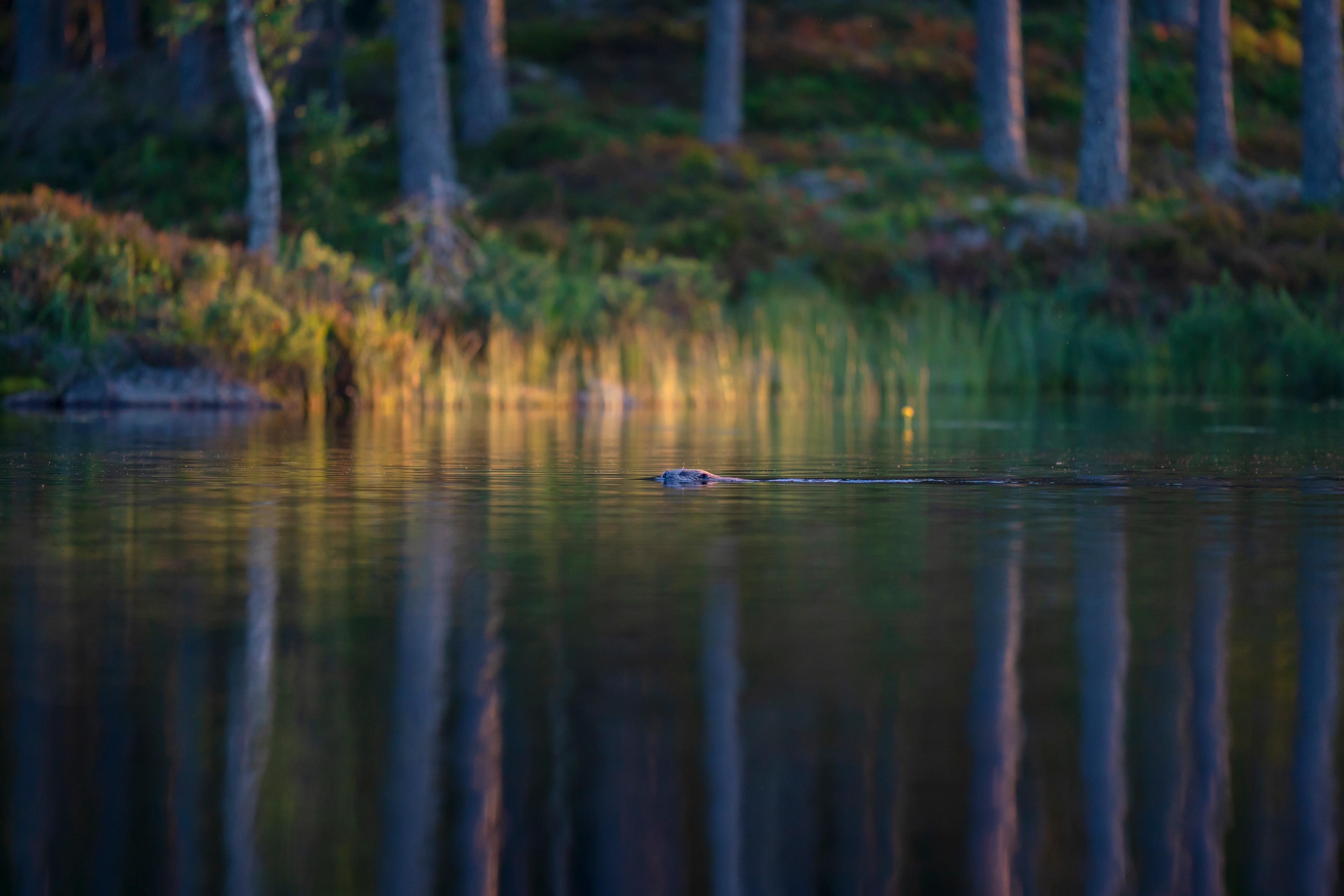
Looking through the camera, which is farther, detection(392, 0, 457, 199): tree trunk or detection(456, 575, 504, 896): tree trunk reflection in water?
detection(392, 0, 457, 199): tree trunk

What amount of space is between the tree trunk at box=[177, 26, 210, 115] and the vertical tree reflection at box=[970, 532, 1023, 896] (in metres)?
34.6

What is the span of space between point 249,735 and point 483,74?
110 feet

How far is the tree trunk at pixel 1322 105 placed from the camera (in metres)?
32.4

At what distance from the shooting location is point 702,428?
16750 mm

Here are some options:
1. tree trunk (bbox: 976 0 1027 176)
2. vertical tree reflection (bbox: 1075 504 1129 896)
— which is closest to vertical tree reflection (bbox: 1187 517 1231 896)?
vertical tree reflection (bbox: 1075 504 1129 896)

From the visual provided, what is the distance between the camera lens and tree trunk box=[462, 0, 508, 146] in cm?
3628

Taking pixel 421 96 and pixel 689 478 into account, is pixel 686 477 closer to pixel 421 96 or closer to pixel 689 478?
pixel 689 478

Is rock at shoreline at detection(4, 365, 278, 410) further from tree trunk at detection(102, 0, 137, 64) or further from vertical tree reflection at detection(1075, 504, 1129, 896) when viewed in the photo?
tree trunk at detection(102, 0, 137, 64)

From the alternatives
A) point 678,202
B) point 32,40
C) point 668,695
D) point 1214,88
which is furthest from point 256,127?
point 32,40

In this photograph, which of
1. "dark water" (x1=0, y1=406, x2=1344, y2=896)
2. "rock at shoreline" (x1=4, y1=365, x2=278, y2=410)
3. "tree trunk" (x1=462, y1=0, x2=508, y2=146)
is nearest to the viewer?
"dark water" (x1=0, y1=406, x2=1344, y2=896)

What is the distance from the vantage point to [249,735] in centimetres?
436

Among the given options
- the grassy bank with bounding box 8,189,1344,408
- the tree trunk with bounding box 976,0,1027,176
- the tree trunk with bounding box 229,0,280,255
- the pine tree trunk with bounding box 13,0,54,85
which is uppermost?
the pine tree trunk with bounding box 13,0,54,85

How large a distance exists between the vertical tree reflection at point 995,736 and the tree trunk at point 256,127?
68.0ft

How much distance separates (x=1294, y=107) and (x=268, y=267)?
3093 centimetres
